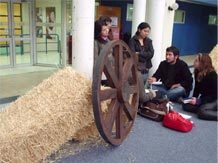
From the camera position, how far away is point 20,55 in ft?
28.8

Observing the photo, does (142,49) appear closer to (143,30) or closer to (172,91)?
(143,30)

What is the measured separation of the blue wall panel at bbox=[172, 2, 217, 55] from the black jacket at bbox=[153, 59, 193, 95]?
699 centimetres

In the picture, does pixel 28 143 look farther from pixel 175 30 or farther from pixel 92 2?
pixel 175 30

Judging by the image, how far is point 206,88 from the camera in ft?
15.3

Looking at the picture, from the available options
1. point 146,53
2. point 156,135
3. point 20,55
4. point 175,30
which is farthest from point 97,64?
point 175,30

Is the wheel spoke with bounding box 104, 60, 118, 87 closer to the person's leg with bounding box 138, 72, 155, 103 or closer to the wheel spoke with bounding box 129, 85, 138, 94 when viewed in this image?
the wheel spoke with bounding box 129, 85, 138, 94

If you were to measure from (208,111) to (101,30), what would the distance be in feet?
6.78

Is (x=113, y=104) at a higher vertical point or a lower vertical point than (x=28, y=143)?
higher

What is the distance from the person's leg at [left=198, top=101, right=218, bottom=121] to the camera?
4.47 meters

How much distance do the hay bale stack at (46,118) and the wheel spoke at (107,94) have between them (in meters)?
0.23

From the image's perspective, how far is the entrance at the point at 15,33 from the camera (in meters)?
8.05

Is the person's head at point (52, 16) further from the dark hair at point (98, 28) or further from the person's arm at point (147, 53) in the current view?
the dark hair at point (98, 28)

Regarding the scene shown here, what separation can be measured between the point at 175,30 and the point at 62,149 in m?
9.68

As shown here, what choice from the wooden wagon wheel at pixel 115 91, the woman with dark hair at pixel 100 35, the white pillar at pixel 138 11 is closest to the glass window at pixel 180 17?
the white pillar at pixel 138 11
